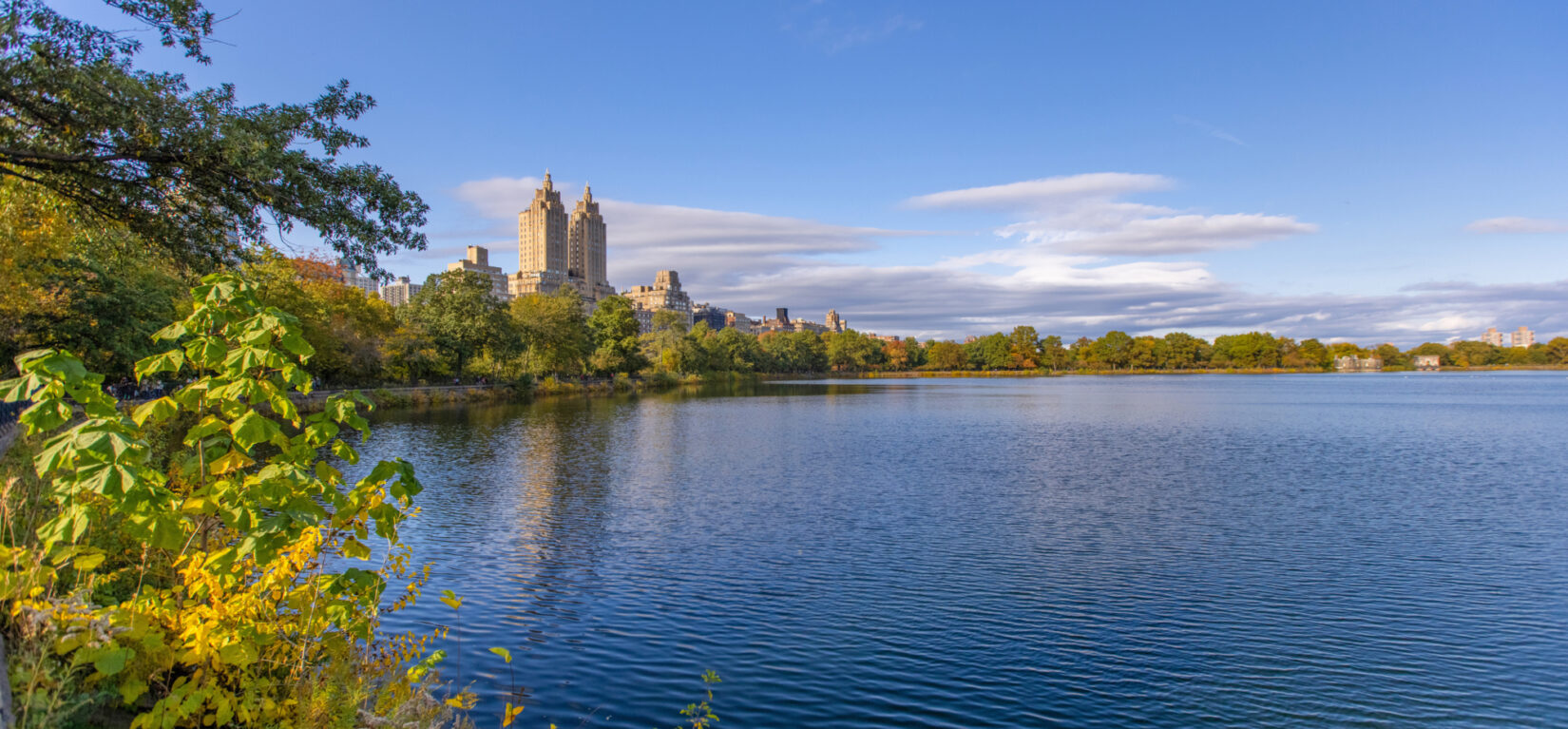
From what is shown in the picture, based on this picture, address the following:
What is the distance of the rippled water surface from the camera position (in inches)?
380

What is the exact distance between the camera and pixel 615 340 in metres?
104

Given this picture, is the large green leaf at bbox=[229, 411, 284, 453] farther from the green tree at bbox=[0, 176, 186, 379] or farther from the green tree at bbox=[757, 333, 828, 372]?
the green tree at bbox=[757, 333, 828, 372]

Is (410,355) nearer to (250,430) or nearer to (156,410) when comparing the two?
(156,410)

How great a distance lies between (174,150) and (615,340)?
309ft

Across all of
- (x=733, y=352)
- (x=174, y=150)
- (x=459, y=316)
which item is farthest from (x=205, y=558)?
(x=733, y=352)

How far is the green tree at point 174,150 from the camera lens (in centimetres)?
1023

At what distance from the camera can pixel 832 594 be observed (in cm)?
1347

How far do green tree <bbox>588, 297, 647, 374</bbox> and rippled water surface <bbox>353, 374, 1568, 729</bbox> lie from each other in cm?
7087

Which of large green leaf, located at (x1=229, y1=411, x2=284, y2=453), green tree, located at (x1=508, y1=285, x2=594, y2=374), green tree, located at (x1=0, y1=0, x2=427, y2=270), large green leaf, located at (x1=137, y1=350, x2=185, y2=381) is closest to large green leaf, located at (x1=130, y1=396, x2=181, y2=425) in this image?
large green leaf, located at (x1=137, y1=350, x2=185, y2=381)

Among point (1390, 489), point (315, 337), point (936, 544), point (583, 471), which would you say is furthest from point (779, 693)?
point (315, 337)

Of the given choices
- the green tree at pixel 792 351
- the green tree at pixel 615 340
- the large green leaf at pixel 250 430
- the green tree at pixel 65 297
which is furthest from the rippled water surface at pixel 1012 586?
the green tree at pixel 792 351

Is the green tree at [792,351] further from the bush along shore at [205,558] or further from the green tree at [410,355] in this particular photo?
the bush along shore at [205,558]

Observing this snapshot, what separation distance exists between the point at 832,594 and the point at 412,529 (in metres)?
10.6

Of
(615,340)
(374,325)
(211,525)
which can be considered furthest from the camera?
(615,340)
